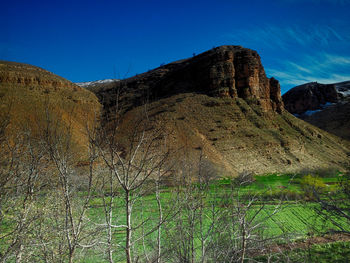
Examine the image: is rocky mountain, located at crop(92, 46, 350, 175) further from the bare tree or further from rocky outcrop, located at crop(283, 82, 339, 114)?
rocky outcrop, located at crop(283, 82, 339, 114)

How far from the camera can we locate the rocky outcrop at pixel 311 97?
122812mm

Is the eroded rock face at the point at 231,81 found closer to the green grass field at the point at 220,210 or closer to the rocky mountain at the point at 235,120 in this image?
the rocky mountain at the point at 235,120

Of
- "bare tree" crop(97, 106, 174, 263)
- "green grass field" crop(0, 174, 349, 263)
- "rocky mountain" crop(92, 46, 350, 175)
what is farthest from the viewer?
"rocky mountain" crop(92, 46, 350, 175)

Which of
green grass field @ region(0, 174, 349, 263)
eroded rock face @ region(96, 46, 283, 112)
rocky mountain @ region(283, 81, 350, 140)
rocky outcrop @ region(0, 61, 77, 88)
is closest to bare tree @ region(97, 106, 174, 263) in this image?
green grass field @ region(0, 174, 349, 263)

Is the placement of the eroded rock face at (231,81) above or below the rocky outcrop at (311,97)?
below

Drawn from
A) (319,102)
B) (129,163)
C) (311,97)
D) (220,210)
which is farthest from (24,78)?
(319,102)

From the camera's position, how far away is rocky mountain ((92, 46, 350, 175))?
42.0m

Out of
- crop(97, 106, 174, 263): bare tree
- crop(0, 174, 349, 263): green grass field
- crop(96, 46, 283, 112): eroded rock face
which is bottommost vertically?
crop(0, 174, 349, 263): green grass field

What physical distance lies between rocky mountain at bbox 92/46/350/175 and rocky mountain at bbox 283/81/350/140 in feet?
136

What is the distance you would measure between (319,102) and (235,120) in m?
94.5

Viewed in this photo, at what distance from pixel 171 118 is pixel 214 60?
22.6 metres

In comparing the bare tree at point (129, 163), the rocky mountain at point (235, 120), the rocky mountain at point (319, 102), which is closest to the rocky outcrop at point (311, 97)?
the rocky mountain at point (319, 102)

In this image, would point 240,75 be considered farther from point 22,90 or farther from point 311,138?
point 22,90

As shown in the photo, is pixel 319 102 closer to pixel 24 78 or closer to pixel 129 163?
pixel 24 78
